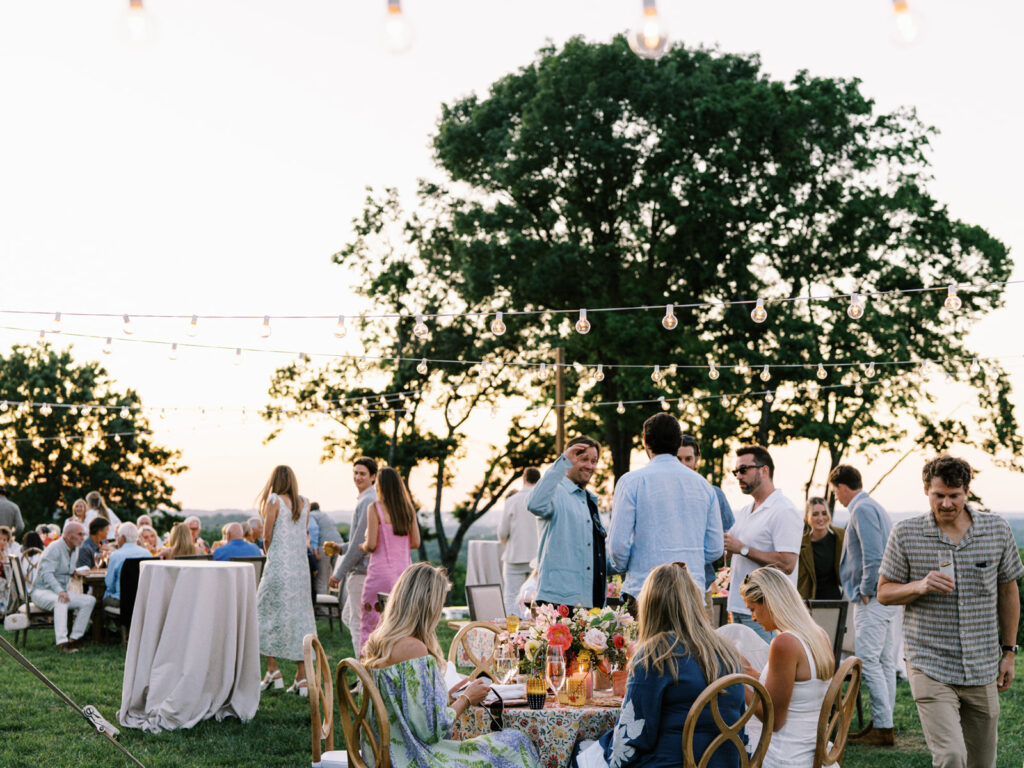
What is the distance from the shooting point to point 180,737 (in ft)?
21.0

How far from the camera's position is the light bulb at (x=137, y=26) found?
2205 mm

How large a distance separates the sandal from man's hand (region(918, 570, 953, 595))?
538 centimetres

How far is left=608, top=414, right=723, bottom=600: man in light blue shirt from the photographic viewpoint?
5.33 meters

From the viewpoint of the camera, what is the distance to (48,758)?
5.92 meters

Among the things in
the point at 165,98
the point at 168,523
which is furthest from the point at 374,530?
the point at 168,523

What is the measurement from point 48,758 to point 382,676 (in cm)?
320

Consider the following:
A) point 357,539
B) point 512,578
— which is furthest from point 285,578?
point 512,578

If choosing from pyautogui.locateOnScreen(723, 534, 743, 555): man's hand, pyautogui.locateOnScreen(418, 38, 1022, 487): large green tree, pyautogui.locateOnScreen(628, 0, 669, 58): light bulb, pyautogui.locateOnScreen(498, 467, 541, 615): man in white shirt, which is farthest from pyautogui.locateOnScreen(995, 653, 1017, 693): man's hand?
pyautogui.locateOnScreen(418, 38, 1022, 487): large green tree

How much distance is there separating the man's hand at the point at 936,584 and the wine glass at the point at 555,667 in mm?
1480

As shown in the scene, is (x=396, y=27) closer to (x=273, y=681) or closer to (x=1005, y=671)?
(x=1005, y=671)

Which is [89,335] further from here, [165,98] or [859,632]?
[859,632]

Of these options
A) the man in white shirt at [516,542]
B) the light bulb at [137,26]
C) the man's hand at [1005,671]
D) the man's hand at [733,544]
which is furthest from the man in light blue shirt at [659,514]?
the man in white shirt at [516,542]

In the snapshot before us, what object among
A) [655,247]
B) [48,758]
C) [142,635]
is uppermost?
[655,247]

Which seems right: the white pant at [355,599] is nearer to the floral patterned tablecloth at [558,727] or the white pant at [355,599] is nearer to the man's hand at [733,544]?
the man's hand at [733,544]
